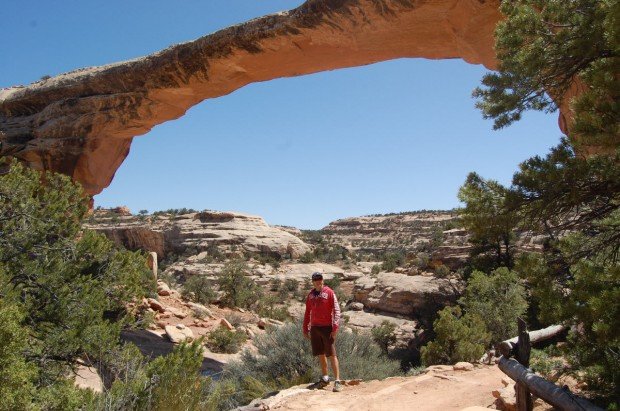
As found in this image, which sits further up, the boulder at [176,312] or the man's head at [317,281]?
the man's head at [317,281]

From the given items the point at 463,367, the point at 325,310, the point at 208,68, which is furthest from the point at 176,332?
the point at 463,367

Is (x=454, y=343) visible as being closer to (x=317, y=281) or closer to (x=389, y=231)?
(x=317, y=281)

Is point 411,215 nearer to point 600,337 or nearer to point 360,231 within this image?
point 360,231

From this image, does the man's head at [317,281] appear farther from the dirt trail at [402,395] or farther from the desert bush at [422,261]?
the desert bush at [422,261]

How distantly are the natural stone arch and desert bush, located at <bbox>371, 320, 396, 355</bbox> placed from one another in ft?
24.6

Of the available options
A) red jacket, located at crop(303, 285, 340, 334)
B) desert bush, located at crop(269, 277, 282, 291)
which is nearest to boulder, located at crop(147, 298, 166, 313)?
red jacket, located at crop(303, 285, 340, 334)

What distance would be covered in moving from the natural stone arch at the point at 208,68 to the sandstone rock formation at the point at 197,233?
17.0 metres

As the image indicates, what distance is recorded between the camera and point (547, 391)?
3344 millimetres

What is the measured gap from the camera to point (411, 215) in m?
49.6

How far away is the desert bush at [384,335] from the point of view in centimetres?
1267

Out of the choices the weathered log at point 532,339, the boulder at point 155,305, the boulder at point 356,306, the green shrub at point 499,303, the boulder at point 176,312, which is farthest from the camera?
the boulder at point 356,306

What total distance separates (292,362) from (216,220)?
30.4 meters

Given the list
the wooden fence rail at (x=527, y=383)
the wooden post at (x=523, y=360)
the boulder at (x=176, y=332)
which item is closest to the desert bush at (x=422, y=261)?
the boulder at (x=176, y=332)

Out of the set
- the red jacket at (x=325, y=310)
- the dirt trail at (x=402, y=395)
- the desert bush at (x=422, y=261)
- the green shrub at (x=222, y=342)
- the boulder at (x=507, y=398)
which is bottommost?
the green shrub at (x=222, y=342)
